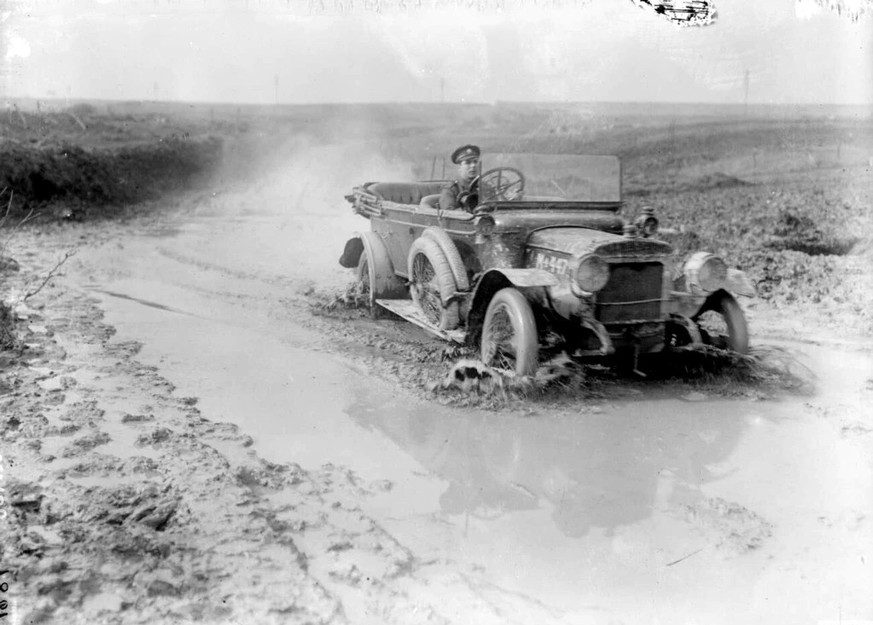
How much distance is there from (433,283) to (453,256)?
48cm

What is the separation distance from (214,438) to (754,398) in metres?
3.89

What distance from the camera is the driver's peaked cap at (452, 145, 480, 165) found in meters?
6.77

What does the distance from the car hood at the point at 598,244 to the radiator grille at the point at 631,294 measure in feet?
0.32

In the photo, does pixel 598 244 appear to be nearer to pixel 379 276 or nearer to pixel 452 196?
pixel 452 196

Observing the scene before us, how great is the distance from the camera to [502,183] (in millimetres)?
6398

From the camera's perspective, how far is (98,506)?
11.8 feet

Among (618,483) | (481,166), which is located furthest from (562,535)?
(481,166)

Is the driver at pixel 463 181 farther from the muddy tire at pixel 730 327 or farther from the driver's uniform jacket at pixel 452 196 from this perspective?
the muddy tire at pixel 730 327

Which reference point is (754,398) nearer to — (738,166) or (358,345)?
(358,345)

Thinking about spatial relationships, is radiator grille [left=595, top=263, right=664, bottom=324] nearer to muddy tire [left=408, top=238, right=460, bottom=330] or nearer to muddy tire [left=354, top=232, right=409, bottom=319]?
muddy tire [left=408, top=238, right=460, bottom=330]

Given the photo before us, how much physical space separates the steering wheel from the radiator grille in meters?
1.37

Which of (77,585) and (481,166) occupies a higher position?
(481,166)

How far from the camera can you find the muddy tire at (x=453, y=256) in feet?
19.6

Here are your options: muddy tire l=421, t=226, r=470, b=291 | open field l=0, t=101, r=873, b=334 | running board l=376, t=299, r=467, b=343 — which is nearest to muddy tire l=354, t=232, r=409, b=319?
running board l=376, t=299, r=467, b=343
